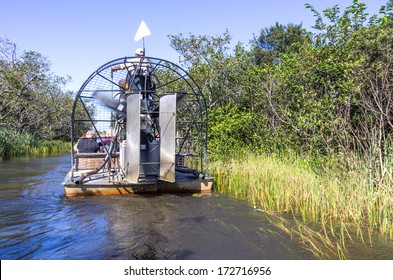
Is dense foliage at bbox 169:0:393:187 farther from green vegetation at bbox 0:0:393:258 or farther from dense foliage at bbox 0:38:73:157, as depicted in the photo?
dense foliage at bbox 0:38:73:157

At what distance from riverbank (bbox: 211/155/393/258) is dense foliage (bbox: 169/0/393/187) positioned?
0.35 m

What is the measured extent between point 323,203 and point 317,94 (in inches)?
126

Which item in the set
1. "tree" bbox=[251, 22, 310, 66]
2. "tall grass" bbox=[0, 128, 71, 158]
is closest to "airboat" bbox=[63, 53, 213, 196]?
"tall grass" bbox=[0, 128, 71, 158]

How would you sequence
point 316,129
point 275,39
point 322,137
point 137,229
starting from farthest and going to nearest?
point 275,39, point 316,129, point 322,137, point 137,229

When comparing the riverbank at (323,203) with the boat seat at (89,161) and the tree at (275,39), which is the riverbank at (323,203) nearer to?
the boat seat at (89,161)

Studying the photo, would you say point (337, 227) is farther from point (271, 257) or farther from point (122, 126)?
point (122, 126)

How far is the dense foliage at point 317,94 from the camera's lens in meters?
6.07

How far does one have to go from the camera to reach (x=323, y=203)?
5785 millimetres

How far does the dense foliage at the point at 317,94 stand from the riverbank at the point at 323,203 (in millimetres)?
355

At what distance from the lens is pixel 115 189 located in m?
7.92

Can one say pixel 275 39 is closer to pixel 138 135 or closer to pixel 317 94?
pixel 317 94

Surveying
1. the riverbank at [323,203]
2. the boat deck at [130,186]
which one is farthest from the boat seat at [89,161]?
the riverbank at [323,203]

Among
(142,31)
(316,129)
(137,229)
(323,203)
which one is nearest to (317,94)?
(316,129)
